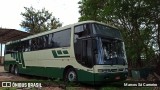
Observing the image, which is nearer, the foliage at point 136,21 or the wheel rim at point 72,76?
the wheel rim at point 72,76

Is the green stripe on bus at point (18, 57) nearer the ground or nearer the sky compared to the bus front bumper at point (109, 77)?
nearer the sky

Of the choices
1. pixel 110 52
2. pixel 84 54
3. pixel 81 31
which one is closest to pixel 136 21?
pixel 81 31

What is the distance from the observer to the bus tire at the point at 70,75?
15402mm

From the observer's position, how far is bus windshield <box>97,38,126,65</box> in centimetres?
1414

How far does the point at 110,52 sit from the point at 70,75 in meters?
2.66

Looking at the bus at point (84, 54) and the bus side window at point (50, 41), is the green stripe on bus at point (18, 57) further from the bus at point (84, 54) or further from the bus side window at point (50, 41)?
the bus side window at point (50, 41)

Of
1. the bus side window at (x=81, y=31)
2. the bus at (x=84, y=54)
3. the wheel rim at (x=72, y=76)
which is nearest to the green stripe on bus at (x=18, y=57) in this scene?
the bus at (x=84, y=54)

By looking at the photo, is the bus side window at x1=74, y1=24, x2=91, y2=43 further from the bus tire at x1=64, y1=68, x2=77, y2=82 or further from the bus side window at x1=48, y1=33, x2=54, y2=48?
the bus side window at x1=48, y1=33, x2=54, y2=48

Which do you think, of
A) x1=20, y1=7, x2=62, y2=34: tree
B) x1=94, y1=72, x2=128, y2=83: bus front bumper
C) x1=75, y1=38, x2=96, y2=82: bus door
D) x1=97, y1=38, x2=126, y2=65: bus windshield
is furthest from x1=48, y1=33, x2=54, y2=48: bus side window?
x1=20, y1=7, x2=62, y2=34: tree

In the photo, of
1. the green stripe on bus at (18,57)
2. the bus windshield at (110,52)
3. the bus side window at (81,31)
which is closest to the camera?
the bus windshield at (110,52)

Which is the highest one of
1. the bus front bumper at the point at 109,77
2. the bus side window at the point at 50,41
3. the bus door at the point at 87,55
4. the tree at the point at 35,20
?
the tree at the point at 35,20

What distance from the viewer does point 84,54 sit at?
14.6m

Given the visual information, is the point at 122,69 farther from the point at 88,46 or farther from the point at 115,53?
the point at 88,46

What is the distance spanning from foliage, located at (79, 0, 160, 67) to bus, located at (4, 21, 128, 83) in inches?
192
